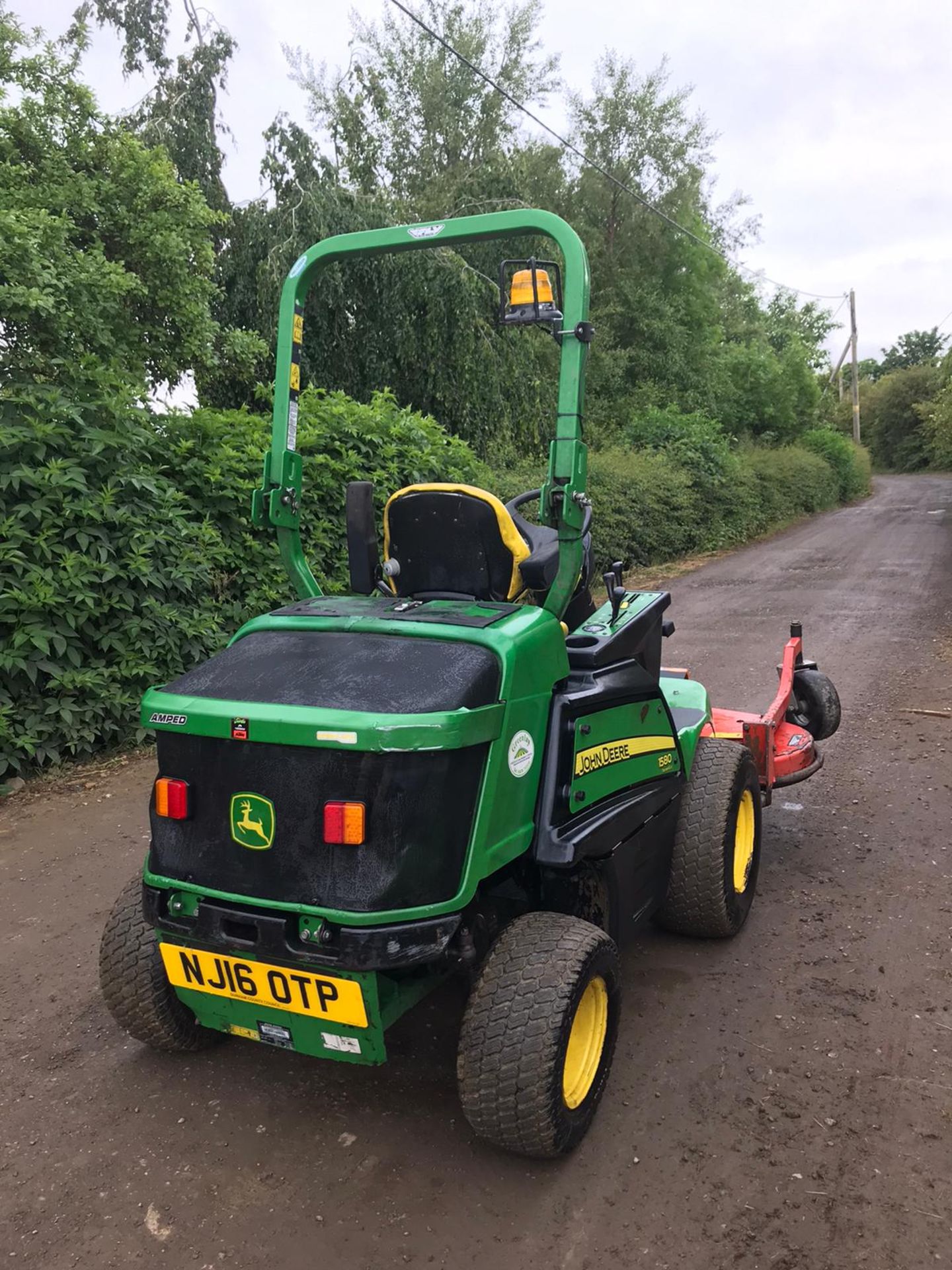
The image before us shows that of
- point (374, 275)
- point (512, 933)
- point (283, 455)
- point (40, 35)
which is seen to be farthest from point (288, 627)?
point (374, 275)

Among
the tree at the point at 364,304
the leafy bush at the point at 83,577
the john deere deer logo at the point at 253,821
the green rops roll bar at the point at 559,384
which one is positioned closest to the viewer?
the john deere deer logo at the point at 253,821

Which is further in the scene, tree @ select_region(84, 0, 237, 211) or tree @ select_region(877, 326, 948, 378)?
tree @ select_region(877, 326, 948, 378)

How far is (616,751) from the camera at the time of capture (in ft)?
9.59

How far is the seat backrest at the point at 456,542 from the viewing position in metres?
2.85

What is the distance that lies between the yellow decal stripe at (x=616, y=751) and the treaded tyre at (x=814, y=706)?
184 cm

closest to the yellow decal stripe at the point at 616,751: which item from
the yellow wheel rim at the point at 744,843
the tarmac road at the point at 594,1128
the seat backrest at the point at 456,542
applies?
the seat backrest at the point at 456,542

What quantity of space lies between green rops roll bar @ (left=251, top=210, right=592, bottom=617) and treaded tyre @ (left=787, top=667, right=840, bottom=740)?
2.47 metres

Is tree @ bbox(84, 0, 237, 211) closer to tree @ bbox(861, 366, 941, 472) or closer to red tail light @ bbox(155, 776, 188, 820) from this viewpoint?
red tail light @ bbox(155, 776, 188, 820)

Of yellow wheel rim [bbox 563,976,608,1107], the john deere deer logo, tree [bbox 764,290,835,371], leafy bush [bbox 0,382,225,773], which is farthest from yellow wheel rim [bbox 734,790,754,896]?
tree [bbox 764,290,835,371]

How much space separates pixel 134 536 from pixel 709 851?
162 inches

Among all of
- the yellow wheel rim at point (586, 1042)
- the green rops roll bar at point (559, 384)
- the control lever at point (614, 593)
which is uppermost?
the green rops roll bar at point (559, 384)

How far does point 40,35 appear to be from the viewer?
802 centimetres

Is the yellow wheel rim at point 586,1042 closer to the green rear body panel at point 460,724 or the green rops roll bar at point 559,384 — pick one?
the green rear body panel at point 460,724

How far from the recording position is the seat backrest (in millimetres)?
2852
